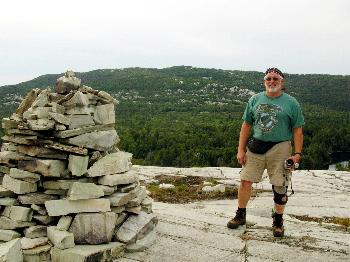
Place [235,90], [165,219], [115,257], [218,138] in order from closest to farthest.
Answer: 1. [115,257]
2. [165,219]
3. [218,138]
4. [235,90]

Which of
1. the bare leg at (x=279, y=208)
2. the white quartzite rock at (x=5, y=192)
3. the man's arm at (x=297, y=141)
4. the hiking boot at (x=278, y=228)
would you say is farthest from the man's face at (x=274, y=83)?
the white quartzite rock at (x=5, y=192)

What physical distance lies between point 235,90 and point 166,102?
79.2ft

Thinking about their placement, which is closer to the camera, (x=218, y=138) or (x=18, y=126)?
(x=18, y=126)

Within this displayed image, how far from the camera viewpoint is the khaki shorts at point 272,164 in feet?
26.4

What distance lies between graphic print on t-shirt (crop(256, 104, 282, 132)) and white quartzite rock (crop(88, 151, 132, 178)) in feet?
8.18

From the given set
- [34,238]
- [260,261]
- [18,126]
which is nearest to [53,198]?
[34,238]

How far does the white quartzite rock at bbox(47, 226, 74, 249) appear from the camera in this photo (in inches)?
282

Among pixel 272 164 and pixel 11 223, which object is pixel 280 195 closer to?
pixel 272 164

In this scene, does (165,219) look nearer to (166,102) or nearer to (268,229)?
(268,229)

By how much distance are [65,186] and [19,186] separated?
751mm

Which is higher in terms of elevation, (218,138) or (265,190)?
(265,190)

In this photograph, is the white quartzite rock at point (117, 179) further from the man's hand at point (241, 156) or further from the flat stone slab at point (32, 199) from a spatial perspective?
the man's hand at point (241, 156)

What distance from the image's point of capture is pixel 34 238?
24.5ft

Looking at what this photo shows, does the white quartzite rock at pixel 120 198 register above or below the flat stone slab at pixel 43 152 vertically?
below
